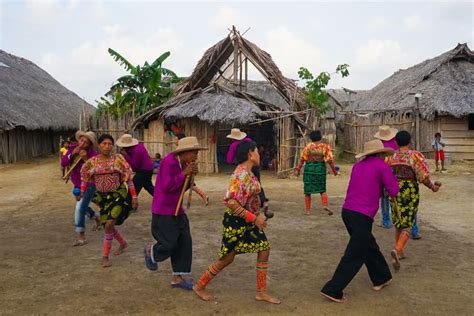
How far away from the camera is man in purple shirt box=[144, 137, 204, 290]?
13.3ft

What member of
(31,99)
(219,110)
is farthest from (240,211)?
(31,99)

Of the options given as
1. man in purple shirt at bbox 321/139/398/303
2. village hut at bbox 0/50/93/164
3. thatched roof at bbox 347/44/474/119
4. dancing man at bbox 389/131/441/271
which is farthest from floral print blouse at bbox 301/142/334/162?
village hut at bbox 0/50/93/164

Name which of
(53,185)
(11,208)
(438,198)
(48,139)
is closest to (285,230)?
(438,198)

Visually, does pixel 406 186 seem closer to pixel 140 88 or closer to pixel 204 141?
pixel 204 141

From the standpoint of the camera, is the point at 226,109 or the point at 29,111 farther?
the point at 29,111

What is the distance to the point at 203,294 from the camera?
4.00 meters

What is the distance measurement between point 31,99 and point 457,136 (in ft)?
57.2

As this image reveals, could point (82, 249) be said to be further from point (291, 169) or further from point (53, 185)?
point (291, 169)

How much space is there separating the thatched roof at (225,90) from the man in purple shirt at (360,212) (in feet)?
29.5

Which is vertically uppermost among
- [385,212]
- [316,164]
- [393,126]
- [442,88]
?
[442,88]

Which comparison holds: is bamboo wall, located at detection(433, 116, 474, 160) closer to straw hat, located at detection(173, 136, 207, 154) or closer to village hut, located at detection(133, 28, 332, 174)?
village hut, located at detection(133, 28, 332, 174)

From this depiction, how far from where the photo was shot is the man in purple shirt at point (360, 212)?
3.95 m

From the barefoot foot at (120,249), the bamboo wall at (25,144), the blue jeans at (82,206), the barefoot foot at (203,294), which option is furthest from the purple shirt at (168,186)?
the bamboo wall at (25,144)

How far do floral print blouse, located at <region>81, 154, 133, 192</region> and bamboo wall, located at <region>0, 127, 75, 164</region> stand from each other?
44.6ft
